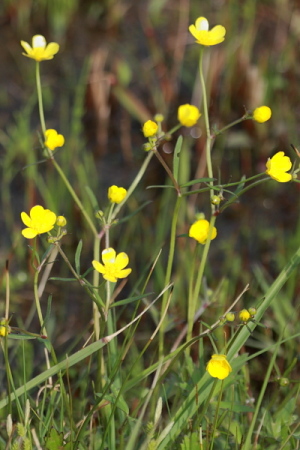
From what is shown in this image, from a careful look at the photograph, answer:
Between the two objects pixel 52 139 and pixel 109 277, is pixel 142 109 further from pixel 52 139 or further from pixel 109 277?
pixel 109 277

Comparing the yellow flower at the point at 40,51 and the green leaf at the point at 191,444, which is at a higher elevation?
the yellow flower at the point at 40,51

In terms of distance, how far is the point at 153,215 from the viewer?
216 centimetres

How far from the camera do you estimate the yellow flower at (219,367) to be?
1.04 meters

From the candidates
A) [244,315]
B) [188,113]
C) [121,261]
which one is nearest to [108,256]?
[121,261]

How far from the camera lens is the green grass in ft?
4.30

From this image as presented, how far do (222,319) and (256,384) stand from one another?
66 centimetres

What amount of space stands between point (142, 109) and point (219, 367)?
1.53 m

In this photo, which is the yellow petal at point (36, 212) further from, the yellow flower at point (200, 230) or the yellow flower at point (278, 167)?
the yellow flower at point (278, 167)

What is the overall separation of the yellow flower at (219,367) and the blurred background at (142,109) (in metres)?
0.72

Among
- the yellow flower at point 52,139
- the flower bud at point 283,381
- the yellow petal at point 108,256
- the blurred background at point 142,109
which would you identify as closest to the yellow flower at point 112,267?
the yellow petal at point 108,256

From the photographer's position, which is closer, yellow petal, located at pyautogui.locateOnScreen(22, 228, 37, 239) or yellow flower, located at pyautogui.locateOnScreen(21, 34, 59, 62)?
yellow petal, located at pyautogui.locateOnScreen(22, 228, 37, 239)

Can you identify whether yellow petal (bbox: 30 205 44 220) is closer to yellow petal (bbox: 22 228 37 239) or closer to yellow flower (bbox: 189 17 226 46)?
yellow petal (bbox: 22 228 37 239)

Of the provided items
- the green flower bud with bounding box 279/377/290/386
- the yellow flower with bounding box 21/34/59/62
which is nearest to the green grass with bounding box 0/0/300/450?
the green flower bud with bounding box 279/377/290/386

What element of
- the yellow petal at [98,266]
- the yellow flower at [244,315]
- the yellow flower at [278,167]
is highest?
the yellow flower at [278,167]
